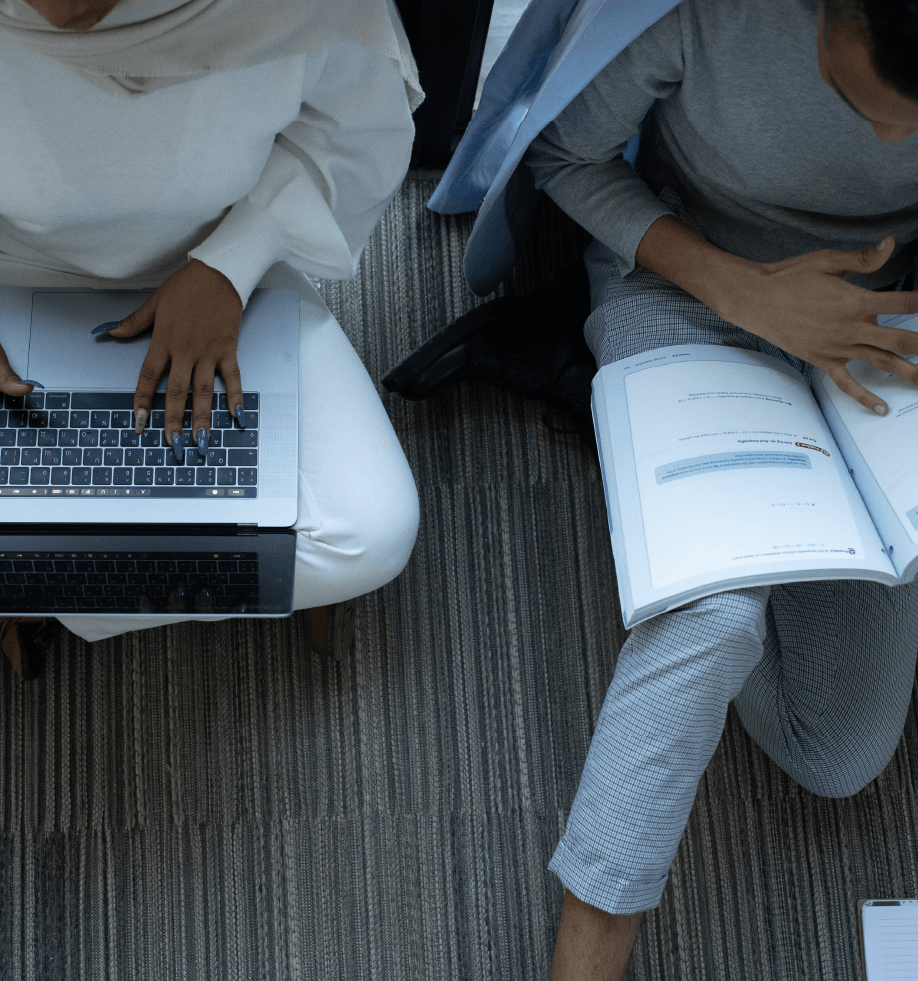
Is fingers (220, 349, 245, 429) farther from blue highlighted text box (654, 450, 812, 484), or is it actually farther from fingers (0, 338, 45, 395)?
blue highlighted text box (654, 450, 812, 484)

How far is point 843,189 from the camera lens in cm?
87

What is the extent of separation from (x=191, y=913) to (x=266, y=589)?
1.72ft

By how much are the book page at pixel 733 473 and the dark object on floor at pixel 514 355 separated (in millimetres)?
257

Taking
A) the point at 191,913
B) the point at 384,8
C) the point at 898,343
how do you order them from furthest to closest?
the point at 191,913, the point at 898,343, the point at 384,8

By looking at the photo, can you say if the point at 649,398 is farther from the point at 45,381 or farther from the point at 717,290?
the point at 45,381

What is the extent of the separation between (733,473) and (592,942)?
0.52m

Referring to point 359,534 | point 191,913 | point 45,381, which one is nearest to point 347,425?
point 359,534

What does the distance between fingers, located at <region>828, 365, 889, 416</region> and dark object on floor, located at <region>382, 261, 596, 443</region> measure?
36 centimetres

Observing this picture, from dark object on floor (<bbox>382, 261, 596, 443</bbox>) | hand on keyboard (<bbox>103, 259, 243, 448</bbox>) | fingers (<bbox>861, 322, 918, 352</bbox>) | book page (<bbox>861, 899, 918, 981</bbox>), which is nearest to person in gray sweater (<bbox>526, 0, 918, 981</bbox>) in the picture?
fingers (<bbox>861, 322, 918, 352</bbox>)

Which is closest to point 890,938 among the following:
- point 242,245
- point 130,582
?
point 130,582

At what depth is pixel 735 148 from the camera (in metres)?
0.84

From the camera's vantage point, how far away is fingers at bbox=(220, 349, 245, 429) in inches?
33.4

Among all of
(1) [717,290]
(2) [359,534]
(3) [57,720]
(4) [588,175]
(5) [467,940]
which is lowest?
(5) [467,940]

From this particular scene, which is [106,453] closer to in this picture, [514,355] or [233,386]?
[233,386]
